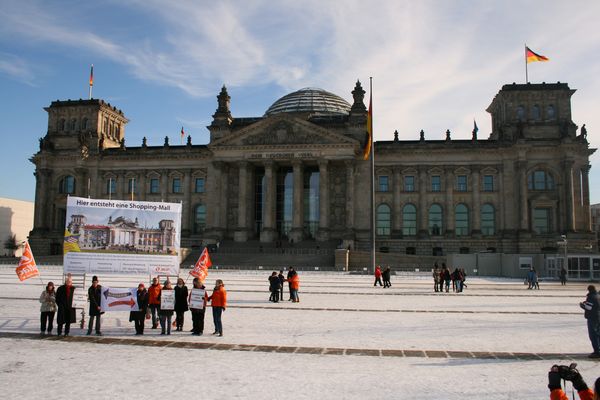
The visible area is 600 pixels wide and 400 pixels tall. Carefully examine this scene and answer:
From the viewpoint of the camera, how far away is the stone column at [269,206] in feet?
227

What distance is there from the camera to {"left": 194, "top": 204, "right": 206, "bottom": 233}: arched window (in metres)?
76.9

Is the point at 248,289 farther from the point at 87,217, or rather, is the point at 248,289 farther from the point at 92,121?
the point at 92,121

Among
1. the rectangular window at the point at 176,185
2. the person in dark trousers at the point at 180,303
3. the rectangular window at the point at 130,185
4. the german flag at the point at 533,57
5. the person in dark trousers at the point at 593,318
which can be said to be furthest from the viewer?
the rectangular window at the point at 130,185

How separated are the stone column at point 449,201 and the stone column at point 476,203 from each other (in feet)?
8.63

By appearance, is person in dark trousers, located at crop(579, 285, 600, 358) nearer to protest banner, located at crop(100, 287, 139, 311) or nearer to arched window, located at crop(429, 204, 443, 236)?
protest banner, located at crop(100, 287, 139, 311)

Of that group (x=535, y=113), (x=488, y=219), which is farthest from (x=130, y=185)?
(x=535, y=113)

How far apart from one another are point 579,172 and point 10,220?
351 ft

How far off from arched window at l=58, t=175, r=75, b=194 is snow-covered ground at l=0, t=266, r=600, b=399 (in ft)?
202

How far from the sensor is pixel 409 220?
72.4 m

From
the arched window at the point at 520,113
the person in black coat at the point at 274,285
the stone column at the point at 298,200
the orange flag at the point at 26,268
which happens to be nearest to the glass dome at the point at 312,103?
the stone column at the point at 298,200

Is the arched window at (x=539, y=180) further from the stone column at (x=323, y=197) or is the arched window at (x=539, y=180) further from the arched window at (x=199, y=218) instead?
the arched window at (x=199, y=218)

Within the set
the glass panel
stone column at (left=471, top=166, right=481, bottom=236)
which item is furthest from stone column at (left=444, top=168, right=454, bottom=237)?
the glass panel

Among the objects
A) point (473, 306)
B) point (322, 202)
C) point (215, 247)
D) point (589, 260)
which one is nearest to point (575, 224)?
point (589, 260)

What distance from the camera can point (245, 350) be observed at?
1388 cm
